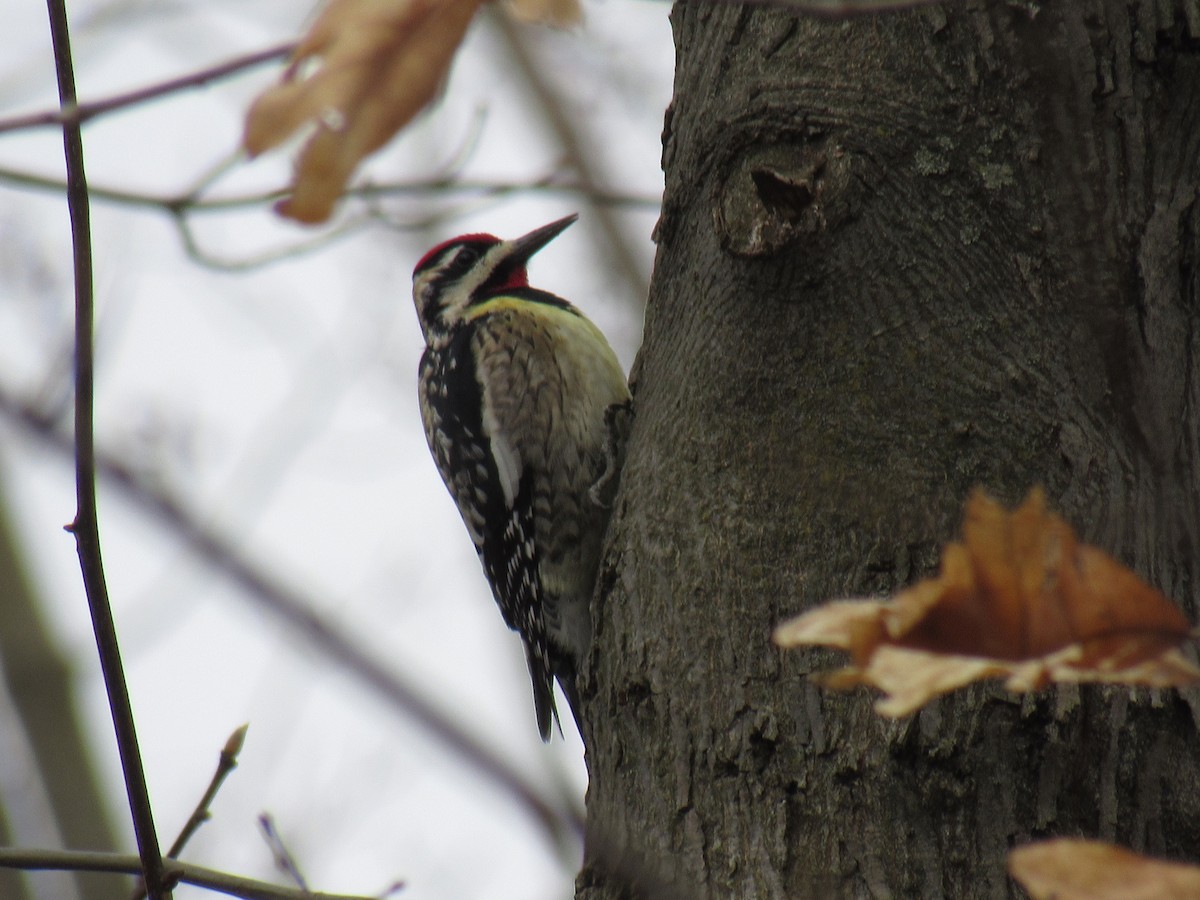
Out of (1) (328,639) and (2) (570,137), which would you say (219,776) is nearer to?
(1) (328,639)

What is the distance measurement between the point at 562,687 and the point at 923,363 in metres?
2.49

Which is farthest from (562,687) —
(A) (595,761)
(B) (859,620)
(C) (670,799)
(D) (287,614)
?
(B) (859,620)

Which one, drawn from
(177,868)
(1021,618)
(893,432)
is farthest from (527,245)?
(1021,618)

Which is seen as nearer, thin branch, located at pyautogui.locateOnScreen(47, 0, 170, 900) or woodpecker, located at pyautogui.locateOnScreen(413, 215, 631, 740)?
thin branch, located at pyautogui.locateOnScreen(47, 0, 170, 900)

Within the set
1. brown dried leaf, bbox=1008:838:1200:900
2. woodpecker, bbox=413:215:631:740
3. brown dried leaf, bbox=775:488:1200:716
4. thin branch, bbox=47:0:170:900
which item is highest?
woodpecker, bbox=413:215:631:740

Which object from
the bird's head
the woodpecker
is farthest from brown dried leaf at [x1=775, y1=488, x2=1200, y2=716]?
the bird's head

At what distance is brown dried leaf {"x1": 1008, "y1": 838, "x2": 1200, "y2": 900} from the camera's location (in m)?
1.20

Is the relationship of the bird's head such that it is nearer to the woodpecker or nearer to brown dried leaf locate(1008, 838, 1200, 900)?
the woodpecker

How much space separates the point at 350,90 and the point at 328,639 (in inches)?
30.8

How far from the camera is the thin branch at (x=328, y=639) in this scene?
4.20ft

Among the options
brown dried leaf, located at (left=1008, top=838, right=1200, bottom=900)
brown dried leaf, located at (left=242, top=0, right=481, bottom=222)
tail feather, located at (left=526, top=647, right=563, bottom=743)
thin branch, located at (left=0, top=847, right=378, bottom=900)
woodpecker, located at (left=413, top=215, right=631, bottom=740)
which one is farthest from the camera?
tail feather, located at (left=526, top=647, right=563, bottom=743)

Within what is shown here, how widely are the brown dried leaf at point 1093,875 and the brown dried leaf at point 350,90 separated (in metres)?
0.92

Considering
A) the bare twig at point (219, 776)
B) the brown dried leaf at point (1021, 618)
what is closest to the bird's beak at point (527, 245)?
the bare twig at point (219, 776)

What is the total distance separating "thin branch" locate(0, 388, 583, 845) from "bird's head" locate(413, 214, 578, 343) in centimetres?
201
